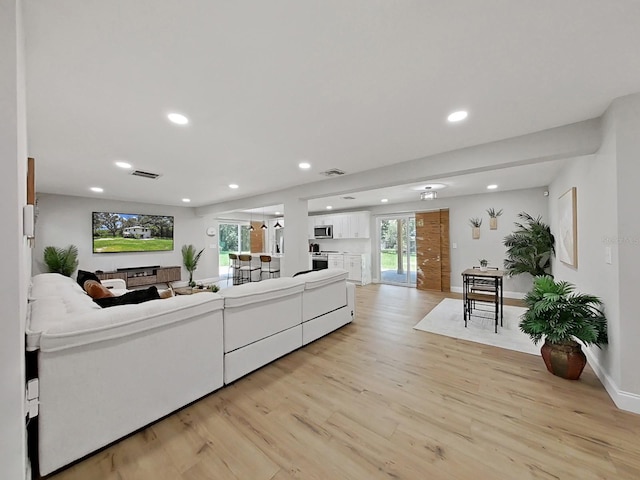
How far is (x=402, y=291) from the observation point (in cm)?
681

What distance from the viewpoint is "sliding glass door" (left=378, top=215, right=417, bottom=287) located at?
298 inches

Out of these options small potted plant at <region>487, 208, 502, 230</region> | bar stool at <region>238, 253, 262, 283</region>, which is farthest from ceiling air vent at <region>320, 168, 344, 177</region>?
bar stool at <region>238, 253, 262, 283</region>

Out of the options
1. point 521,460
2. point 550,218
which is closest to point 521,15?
point 521,460

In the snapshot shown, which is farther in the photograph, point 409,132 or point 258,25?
point 409,132

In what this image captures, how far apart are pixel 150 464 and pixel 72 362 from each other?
2.54 ft

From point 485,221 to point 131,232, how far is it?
9013mm

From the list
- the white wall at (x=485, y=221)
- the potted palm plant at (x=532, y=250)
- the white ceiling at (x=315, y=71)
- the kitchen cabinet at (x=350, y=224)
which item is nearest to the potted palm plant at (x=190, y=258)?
the kitchen cabinet at (x=350, y=224)

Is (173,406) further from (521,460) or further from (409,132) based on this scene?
(409,132)

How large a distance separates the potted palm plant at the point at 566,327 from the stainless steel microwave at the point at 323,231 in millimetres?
6443

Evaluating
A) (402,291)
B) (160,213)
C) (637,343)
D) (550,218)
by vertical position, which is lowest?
(402,291)

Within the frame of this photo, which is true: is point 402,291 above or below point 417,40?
below

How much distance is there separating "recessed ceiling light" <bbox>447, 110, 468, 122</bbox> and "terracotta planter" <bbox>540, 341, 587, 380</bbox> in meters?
2.38

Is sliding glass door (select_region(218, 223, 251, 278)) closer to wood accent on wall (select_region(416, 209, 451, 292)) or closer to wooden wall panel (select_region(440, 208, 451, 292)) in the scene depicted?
wood accent on wall (select_region(416, 209, 451, 292))

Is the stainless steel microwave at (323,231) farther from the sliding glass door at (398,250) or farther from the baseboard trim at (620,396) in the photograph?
the baseboard trim at (620,396)
